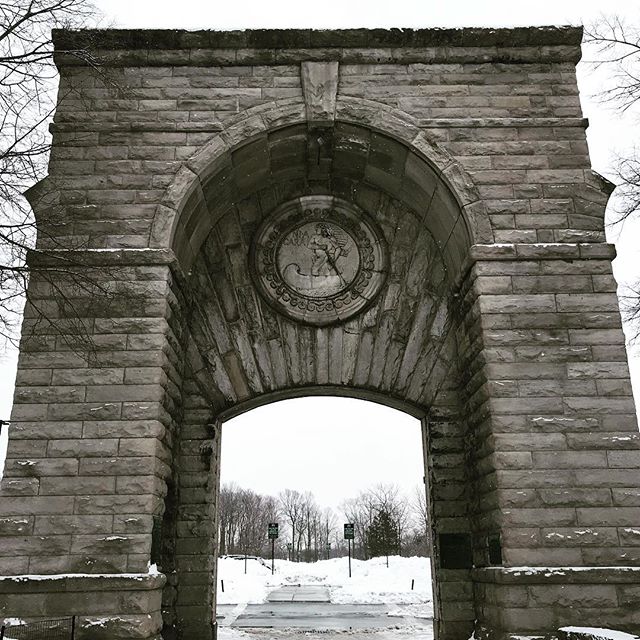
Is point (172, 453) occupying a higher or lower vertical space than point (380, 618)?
higher

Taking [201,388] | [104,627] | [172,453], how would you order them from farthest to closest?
[201,388] → [172,453] → [104,627]

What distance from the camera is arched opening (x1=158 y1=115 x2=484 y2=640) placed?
29.8 ft

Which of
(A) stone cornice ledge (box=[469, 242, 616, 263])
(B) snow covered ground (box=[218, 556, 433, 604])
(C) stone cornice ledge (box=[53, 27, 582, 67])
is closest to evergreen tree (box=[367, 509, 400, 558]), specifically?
(B) snow covered ground (box=[218, 556, 433, 604])

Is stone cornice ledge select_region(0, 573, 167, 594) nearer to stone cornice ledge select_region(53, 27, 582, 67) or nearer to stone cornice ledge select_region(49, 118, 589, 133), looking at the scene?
stone cornice ledge select_region(49, 118, 589, 133)

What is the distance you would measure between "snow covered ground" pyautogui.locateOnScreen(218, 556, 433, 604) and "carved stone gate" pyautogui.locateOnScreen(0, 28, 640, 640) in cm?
936

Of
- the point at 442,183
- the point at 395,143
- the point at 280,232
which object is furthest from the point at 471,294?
the point at 280,232

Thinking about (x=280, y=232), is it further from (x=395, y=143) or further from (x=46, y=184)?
(x=46, y=184)

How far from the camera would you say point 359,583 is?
26703 millimetres

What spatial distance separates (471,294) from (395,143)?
244 centimetres

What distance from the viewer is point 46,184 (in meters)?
8.45

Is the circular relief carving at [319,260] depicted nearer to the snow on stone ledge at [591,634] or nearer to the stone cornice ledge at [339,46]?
the stone cornice ledge at [339,46]

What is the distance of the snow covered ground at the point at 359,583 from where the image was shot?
2119 centimetres

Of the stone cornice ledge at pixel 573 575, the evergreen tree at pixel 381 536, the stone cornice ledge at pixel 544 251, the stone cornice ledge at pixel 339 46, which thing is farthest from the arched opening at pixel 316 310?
the evergreen tree at pixel 381 536

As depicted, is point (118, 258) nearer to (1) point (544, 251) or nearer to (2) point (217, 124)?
(2) point (217, 124)
